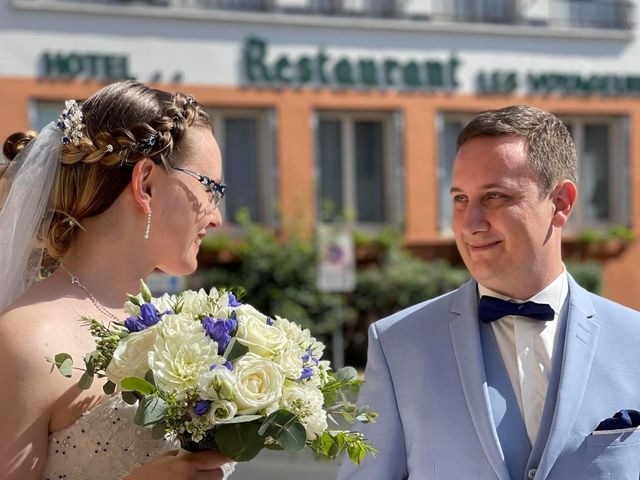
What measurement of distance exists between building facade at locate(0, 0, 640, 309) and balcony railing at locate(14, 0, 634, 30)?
25mm

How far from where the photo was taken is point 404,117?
18.2 meters

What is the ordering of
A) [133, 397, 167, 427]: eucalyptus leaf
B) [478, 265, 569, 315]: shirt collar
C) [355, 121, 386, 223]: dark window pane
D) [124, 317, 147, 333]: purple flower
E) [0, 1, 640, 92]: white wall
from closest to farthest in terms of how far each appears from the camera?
1. [133, 397, 167, 427]: eucalyptus leaf
2. [124, 317, 147, 333]: purple flower
3. [478, 265, 569, 315]: shirt collar
4. [0, 1, 640, 92]: white wall
5. [355, 121, 386, 223]: dark window pane

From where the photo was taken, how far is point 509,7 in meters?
19.1

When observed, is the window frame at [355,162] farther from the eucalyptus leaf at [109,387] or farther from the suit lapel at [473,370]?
the eucalyptus leaf at [109,387]

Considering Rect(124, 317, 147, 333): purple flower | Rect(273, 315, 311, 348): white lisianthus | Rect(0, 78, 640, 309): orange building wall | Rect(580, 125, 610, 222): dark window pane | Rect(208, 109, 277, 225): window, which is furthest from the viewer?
Rect(580, 125, 610, 222): dark window pane

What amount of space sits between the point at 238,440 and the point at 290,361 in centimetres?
26

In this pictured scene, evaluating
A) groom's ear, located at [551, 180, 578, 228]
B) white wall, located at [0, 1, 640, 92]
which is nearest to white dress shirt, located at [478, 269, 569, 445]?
groom's ear, located at [551, 180, 578, 228]

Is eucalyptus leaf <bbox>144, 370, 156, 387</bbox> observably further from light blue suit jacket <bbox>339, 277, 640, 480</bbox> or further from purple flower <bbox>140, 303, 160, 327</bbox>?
light blue suit jacket <bbox>339, 277, 640, 480</bbox>

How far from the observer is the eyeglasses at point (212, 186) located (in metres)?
3.11

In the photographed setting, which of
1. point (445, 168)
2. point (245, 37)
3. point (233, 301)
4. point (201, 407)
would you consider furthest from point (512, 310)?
point (445, 168)

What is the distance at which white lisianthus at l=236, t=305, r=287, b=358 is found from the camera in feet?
9.05

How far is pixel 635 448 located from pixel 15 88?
14272 millimetres

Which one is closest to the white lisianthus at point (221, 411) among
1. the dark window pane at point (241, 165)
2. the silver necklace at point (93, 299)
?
the silver necklace at point (93, 299)

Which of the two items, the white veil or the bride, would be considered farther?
the white veil
